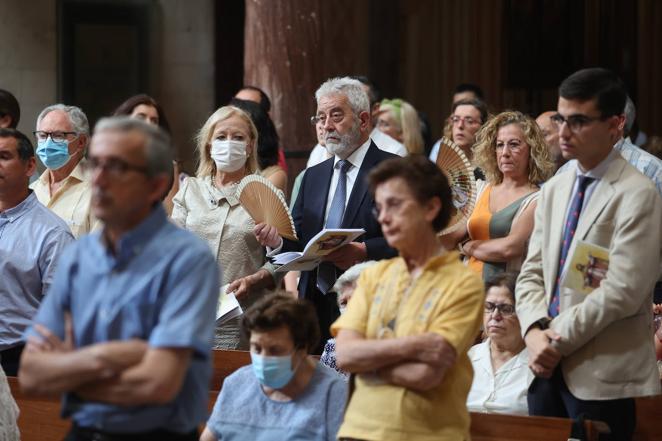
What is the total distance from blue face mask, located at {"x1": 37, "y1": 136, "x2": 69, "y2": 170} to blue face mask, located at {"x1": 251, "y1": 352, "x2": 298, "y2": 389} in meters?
2.48

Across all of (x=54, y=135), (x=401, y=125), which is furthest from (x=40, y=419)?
(x=401, y=125)

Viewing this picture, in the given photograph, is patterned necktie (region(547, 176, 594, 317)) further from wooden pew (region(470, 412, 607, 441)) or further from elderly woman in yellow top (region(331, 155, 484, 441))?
elderly woman in yellow top (region(331, 155, 484, 441))

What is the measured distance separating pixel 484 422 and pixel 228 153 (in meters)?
1.88

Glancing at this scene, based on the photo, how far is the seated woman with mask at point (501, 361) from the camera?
5160mm

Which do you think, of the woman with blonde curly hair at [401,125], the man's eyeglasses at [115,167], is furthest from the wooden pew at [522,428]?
the woman with blonde curly hair at [401,125]

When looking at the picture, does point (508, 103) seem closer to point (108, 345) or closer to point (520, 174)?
point (520, 174)

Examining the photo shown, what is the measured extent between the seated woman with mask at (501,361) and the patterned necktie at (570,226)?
0.92m

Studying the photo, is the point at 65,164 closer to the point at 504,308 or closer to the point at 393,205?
the point at 504,308

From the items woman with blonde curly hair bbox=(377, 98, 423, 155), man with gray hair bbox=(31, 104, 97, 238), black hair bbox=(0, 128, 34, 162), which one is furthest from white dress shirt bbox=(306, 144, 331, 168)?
black hair bbox=(0, 128, 34, 162)

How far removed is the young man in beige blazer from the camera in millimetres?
4145

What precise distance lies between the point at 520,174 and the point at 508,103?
18.9 ft

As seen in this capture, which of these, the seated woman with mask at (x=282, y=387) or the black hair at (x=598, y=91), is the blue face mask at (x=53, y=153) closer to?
the seated woman with mask at (x=282, y=387)

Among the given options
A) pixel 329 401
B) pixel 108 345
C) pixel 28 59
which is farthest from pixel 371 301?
pixel 28 59

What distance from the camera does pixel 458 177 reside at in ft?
18.7
